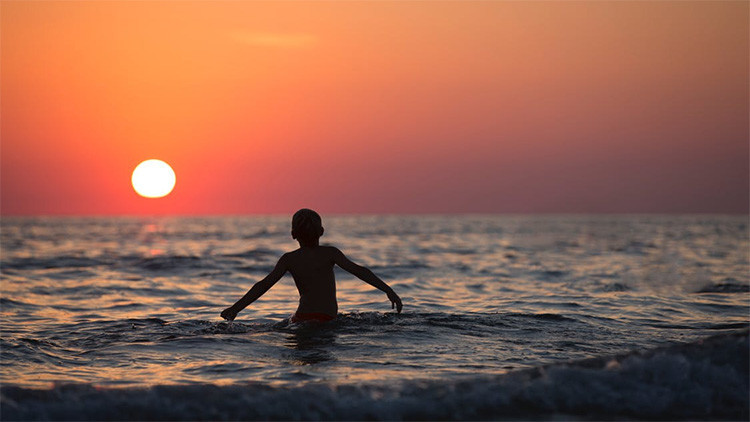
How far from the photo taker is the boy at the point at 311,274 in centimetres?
805

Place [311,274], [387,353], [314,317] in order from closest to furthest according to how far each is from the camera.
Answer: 1. [387,353]
2. [311,274]
3. [314,317]

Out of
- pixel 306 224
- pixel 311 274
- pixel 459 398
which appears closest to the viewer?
pixel 459 398

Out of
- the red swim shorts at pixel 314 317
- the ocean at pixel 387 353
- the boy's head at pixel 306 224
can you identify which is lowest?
the ocean at pixel 387 353

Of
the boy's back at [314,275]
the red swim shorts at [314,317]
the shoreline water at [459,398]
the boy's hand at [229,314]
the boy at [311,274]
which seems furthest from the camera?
the red swim shorts at [314,317]

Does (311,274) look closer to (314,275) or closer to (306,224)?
(314,275)

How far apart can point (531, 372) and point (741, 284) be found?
463 inches

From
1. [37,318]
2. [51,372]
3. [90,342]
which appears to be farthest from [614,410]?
[37,318]

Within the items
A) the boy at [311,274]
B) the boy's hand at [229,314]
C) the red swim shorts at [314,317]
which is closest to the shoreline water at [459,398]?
the boy's hand at [229,314]

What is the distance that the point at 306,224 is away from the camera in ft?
26.5

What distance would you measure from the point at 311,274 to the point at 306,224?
651mm

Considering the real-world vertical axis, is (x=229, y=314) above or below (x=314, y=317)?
above

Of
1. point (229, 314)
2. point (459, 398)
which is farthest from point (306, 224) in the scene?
point (459, 398)

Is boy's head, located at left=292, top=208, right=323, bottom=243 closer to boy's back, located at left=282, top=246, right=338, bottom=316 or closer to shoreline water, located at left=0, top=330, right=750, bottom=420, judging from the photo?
boy's back, located at left=282, top=246, right=338, bottom=316

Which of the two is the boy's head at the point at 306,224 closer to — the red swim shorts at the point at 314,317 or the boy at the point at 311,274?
the boy at the point at 311,274
